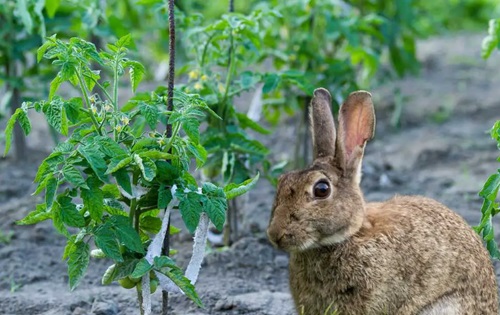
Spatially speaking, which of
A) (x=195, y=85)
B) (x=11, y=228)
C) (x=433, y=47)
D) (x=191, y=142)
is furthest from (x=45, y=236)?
(x=433, y=47)

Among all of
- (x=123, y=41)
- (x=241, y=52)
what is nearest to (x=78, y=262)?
(x=123, y=41)

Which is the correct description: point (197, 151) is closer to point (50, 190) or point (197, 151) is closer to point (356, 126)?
point (50, 190)

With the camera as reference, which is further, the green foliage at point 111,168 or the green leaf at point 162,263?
the green leaf at point 162,263

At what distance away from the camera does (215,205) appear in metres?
3.71

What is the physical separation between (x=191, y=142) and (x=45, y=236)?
222 cm

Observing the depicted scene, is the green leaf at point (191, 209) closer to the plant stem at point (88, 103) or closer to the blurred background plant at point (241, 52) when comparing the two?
the plant stem at point (88, 103)

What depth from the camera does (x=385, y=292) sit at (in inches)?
161

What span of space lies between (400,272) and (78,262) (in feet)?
4.27

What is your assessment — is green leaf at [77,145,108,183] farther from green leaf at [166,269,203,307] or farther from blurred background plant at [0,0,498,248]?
blurred background plant at [0,0,498,248]

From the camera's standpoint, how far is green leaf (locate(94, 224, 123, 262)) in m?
3.62

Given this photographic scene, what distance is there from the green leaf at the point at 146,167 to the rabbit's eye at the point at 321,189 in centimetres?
84

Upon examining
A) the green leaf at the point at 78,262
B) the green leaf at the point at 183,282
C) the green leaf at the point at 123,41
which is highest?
the green leaf at the point at 123,41

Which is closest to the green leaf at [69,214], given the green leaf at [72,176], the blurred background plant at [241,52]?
the green leaf at [72,176]

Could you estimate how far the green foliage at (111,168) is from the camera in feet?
11.7
